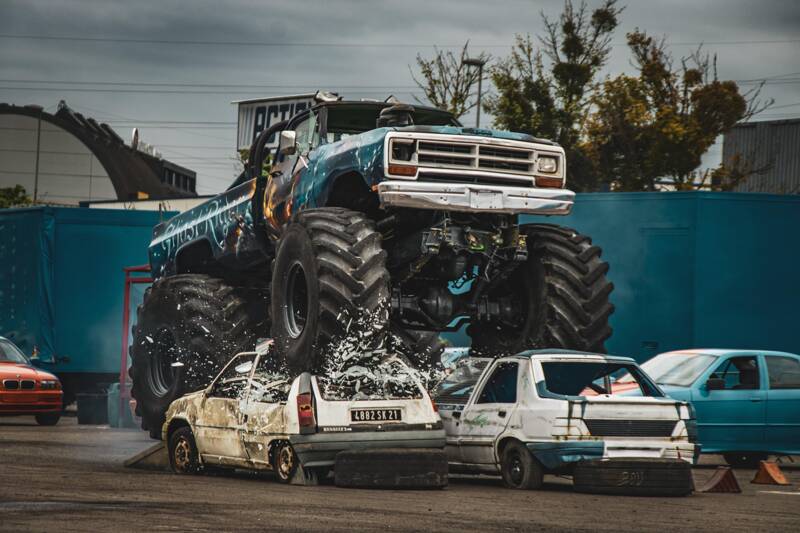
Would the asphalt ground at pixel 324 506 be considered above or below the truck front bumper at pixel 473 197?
below

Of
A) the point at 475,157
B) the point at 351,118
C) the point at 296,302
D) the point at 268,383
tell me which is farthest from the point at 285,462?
the point at 351,118

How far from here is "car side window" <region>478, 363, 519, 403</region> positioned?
556 inches

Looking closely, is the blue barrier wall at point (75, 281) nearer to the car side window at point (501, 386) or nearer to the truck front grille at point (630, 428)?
the car side window at point (501, 386)

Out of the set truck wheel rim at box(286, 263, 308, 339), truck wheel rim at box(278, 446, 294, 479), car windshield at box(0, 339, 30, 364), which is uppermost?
truck wheel rim at box(286, 263, 308, 339)

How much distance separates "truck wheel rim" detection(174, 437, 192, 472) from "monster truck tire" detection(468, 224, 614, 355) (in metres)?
3.54

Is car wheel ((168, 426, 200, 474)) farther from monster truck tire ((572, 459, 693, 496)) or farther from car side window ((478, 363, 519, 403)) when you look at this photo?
monster truck tire ((572, 459, 693, 496))

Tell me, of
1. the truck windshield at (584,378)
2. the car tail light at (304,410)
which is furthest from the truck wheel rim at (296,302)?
the truck windshield at (584,378)

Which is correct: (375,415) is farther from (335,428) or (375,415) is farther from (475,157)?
(475,157)

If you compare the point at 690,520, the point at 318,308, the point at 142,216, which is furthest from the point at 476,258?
the point at 142,216

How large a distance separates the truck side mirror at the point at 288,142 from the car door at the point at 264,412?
2002 millimetres

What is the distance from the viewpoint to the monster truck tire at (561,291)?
13.4 metres

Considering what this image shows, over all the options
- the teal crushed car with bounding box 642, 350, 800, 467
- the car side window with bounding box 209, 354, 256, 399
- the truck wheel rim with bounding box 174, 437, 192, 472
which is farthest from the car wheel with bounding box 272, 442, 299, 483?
the teal crushed car with bounding box 642, 350, 800, 467

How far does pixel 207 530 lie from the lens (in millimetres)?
8625

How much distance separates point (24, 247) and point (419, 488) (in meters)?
15.0
